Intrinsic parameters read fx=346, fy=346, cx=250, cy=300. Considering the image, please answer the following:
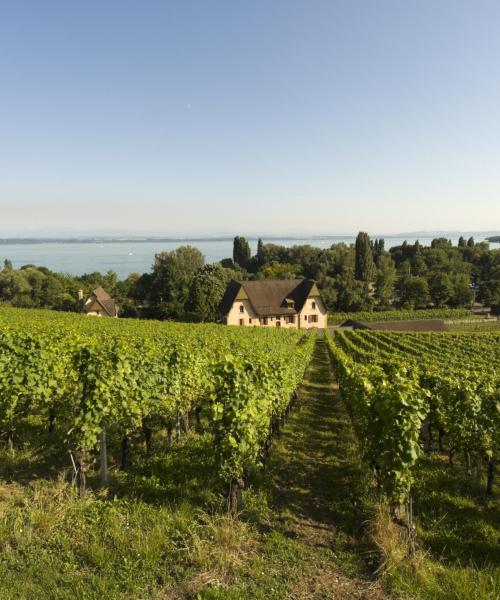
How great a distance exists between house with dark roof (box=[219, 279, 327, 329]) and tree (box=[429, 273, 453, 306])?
40721mm

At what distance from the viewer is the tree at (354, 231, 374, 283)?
91.8 metres

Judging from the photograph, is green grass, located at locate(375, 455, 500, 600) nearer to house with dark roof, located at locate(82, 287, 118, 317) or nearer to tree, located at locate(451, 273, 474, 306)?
house with dark roof, located at locate(82, 287, 118, 317)

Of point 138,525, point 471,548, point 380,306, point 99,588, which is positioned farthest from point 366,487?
point 380,306

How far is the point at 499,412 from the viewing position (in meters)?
7.99

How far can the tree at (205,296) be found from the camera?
5519cm

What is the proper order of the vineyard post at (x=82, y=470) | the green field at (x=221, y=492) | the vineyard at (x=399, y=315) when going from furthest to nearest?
the vineyard at (x=399, y=315)
the vineyard post at (x=82, y=470)
the green field at (x=221, y=492)

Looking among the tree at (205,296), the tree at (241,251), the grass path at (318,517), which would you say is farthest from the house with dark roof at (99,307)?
the tree at (241,251)

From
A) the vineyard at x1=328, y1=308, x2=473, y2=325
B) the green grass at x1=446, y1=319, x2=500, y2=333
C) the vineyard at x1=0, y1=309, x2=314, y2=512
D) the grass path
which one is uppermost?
the vineyard at x1=0, y1=309, x2=314, y2=512

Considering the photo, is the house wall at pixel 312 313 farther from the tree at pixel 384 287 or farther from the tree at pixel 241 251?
the tree at pixel 241 251

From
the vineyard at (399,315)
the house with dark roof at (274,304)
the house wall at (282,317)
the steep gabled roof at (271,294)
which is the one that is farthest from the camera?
the vineyard at (399,315)

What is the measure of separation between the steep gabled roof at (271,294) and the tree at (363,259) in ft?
126

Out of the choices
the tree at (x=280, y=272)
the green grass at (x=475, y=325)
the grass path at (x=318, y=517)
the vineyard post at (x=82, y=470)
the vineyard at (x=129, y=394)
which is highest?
the tree at (x=280, y=272)

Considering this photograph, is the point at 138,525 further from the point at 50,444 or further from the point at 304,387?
the point at 304,387

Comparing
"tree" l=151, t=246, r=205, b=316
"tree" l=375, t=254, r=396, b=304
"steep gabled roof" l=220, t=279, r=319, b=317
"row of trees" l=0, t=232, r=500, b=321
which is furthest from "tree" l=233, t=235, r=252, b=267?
"steep gabled roof" l=220, t=279, r=319, b=317
